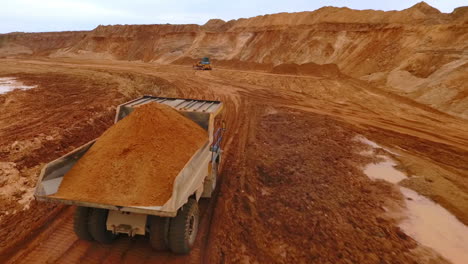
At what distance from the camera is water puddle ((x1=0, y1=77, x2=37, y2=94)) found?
15.1 m

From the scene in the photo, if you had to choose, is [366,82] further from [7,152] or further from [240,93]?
[7,152]

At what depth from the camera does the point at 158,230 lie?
4.38 metres

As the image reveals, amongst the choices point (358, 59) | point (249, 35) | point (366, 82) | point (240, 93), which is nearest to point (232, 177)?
point (240, 93)

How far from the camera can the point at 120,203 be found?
4004 millimetres

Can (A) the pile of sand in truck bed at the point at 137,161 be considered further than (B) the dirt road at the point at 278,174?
No

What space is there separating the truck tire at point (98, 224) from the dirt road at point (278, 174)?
0.38m

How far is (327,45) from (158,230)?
96.7 feet

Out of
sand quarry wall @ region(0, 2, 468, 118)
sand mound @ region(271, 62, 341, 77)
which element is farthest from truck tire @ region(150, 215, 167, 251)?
sand mound @ region(271, 62, 341, 77)

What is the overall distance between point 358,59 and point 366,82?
4.43 metres

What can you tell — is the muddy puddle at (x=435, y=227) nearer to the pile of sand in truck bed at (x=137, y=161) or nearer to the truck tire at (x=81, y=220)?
the pile of sand in truck bed at (x=137, y=161)

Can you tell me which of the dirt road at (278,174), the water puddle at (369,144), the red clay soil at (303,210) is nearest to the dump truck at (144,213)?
the dirt road at (278,174)

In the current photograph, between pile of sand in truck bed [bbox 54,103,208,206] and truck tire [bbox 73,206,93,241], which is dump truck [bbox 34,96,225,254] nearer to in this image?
truck tire [bbox 73,206,93,241]

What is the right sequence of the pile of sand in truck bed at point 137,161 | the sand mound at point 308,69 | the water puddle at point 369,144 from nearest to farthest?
1. the pile of sand in truck bed at point 137,161
2. the water puddle at point 369,144
3. the sand mound at point 308,69

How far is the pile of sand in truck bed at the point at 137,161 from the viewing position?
422 cm
